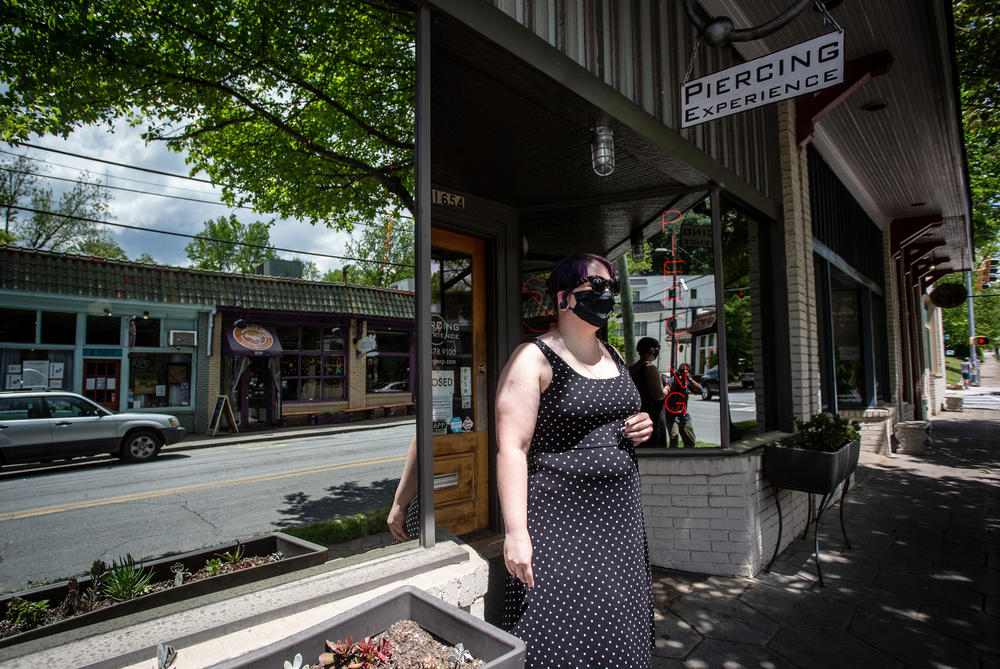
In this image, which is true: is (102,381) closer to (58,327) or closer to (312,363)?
(58,327)

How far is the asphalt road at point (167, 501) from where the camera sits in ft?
17.1

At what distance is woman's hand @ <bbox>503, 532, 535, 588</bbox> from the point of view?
1.67 meters

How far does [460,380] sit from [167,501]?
5574 millimetres

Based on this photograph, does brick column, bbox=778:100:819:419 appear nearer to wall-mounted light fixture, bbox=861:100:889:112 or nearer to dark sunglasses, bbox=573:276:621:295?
wall-mounted light fixture, bbox=861:100:889:112

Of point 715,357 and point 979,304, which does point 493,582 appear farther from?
point 979,304

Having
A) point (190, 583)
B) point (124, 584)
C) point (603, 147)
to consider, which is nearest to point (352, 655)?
point (190, 583)

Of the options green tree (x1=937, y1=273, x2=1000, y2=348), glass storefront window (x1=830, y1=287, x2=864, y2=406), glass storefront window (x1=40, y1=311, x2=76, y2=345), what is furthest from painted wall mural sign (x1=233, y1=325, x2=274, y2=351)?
green tree (x1=937, y1=273, x2=1000, y2=348)

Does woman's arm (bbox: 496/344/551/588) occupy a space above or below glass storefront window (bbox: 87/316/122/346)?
below

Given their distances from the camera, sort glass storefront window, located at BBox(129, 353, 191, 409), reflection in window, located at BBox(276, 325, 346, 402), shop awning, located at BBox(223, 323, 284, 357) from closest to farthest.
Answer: glass storefront window, located at BBox(129, 353, 191, 409)
shop awning, located at BBox(223, 323, 284, 357)
reflection in window, located at BBox(276, 325, 346, 402)

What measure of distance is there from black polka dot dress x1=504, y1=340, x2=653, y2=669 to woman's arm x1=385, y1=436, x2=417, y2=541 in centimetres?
48

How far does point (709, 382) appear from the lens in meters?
4.30

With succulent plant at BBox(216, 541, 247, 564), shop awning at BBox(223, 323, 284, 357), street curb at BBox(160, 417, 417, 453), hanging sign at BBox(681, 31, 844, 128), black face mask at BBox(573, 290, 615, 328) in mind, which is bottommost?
street curb at BBox(160, 417, 417, 453)

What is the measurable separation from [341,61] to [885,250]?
10.6m

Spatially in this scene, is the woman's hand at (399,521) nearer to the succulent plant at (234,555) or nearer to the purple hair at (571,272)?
the purple hair at (571,272)
